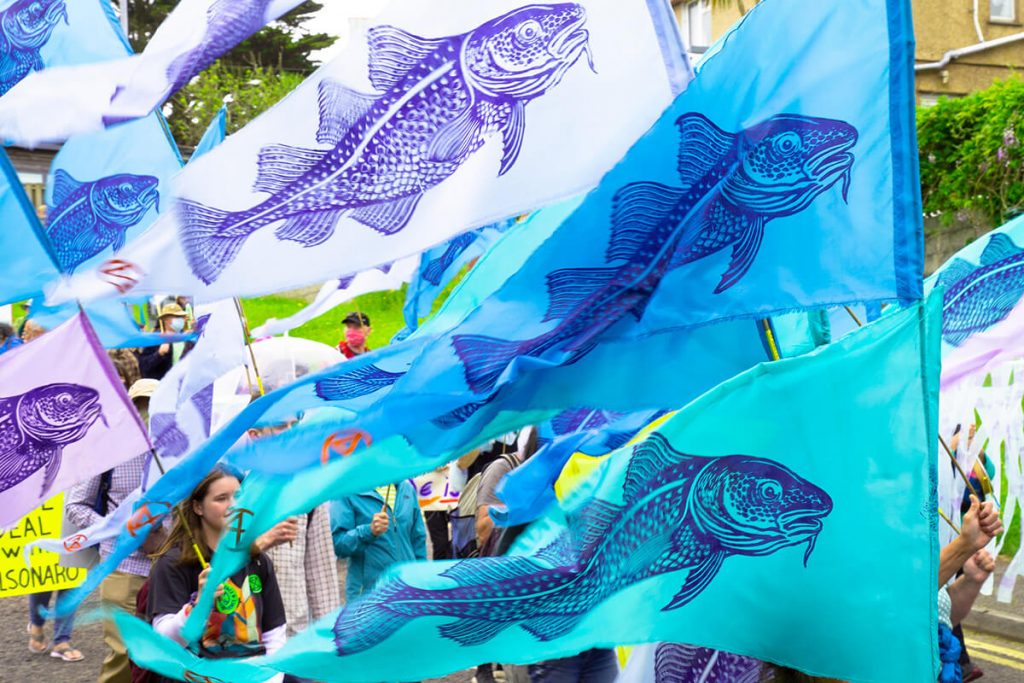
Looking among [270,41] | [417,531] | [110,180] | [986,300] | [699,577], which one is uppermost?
[110,180]

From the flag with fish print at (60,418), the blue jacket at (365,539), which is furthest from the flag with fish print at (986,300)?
the flag with fish print at (60,418)

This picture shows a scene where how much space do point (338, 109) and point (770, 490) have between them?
5.34ft

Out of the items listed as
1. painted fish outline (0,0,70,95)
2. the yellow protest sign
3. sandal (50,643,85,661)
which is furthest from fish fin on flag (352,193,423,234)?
sandal (50,643,85,661)

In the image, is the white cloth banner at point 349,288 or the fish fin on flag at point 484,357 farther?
the white cloth banner at point 349,288

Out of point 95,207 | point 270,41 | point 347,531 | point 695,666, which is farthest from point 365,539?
point 270,41

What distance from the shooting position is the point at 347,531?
245 inches

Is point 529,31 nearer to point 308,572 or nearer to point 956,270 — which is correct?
point 956,270

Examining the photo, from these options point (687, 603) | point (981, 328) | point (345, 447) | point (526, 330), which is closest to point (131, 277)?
point (345, 447)

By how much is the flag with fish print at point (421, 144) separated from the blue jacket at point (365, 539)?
8.18 ft

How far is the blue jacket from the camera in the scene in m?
6.19

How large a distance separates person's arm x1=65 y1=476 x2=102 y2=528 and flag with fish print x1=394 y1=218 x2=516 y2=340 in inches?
73.4

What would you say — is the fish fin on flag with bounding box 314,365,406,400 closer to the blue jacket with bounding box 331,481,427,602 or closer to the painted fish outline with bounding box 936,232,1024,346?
the painted fish outline with bounding box 936,232,1024,346

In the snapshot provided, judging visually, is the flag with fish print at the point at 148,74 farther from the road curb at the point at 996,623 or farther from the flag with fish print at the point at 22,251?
the road curb at the point at 996,623

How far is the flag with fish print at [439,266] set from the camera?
20.1 ft
